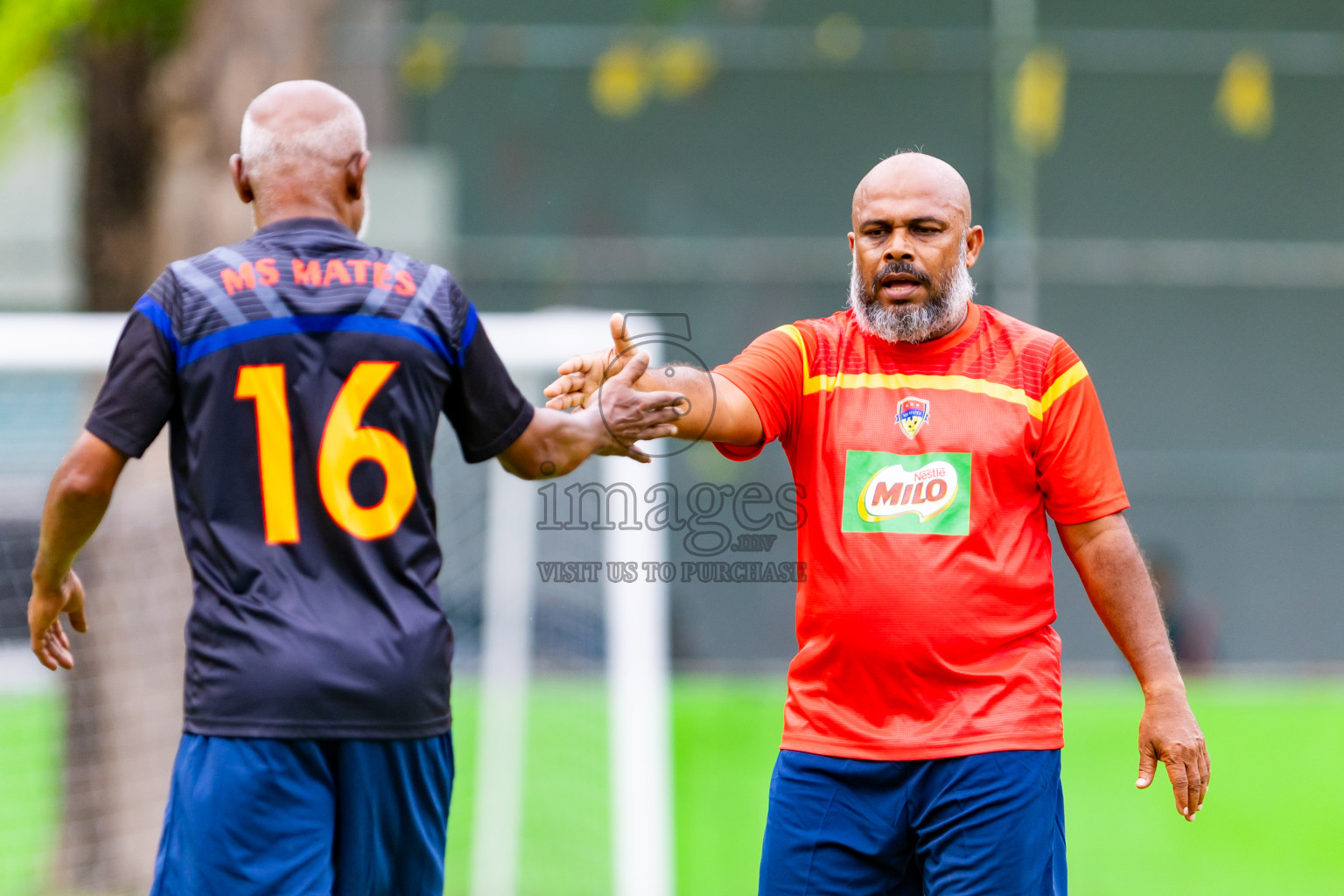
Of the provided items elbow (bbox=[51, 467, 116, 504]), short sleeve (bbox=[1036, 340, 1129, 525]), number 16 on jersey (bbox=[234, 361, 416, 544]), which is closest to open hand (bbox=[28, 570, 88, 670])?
elbow (bbox=[51, 467, 116, 504])

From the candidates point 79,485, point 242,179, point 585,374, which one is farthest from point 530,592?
point 79,485

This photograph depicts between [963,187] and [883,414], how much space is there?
2.05 feet

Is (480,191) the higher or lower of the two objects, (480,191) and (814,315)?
the higher

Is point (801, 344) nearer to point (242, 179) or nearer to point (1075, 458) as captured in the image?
point (1075, 458)

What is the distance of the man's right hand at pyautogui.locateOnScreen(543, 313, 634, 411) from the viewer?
358 cm

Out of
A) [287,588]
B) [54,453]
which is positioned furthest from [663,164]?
[287,588]

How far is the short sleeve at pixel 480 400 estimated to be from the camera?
10.6ft

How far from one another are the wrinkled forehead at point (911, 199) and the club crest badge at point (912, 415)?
459 mm

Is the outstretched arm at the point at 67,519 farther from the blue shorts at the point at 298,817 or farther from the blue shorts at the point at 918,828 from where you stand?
the blue shorts at the point at 918,828

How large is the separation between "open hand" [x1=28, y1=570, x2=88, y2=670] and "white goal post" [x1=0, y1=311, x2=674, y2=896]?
1891mm

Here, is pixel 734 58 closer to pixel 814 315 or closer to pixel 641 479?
pixel 814 315

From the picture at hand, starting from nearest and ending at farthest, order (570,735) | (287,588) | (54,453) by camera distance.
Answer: (287,588), (54,453), (570,735)

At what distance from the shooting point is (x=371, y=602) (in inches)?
119

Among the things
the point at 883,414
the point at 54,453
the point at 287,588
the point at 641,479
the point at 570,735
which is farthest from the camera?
the point at 570,735
